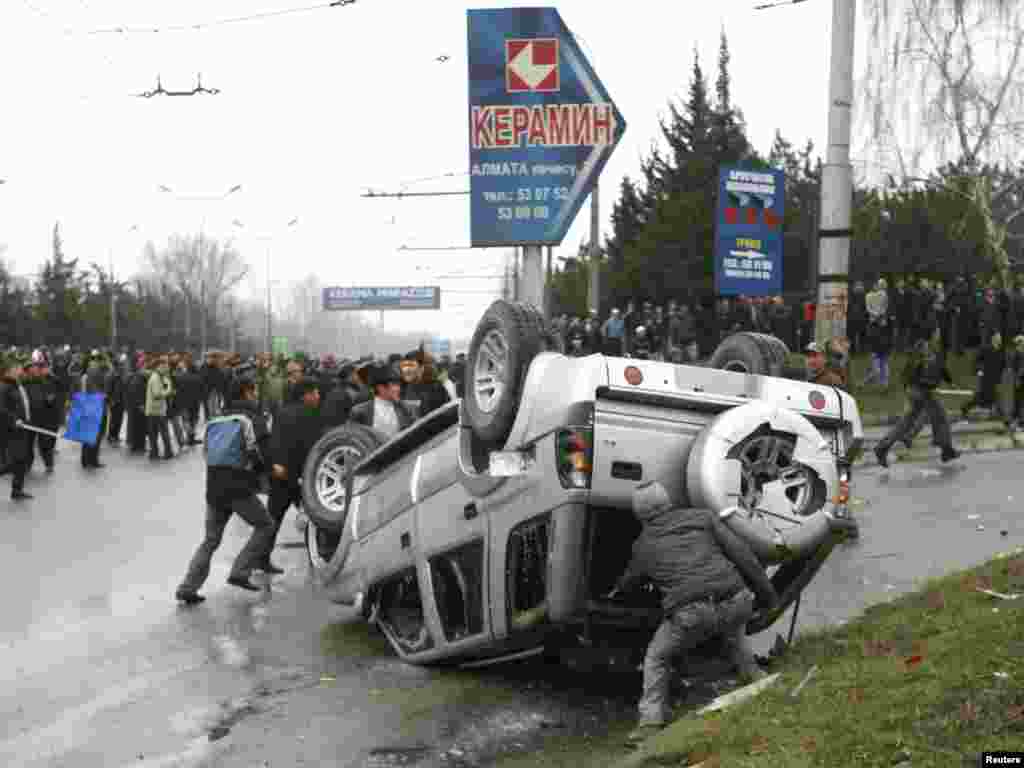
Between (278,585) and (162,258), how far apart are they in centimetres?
8143

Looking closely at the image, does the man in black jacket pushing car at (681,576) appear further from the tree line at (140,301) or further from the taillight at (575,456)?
the tree line at (140,301)

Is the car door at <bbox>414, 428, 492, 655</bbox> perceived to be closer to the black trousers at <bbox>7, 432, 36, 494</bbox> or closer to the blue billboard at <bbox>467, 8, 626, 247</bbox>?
the blue billboard at <bbox>467, 8, 626, 247</bbox>

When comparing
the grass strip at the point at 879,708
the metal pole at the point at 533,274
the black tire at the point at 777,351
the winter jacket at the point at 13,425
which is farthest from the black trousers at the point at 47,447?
the grass strip at the point at 879,708

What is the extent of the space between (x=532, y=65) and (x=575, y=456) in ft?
22.9

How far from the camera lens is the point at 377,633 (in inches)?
352

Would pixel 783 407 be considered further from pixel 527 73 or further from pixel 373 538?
pixel 527 73

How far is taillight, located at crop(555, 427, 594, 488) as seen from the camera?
6.23 meters

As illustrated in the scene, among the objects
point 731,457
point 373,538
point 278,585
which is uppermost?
point 731,457

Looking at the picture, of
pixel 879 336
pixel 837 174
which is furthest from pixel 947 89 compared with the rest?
pixel 837 174

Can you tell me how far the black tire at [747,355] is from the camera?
7.61 meters

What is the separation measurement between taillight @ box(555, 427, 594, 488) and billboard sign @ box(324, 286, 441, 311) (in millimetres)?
78557

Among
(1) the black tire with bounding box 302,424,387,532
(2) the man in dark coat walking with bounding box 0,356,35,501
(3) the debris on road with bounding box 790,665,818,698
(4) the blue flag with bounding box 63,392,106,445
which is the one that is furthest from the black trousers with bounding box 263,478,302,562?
(4) the blue flag with bounding box 63,392,106,445

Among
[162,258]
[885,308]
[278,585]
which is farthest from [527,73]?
[162,258]

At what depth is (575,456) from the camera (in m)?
6.25
